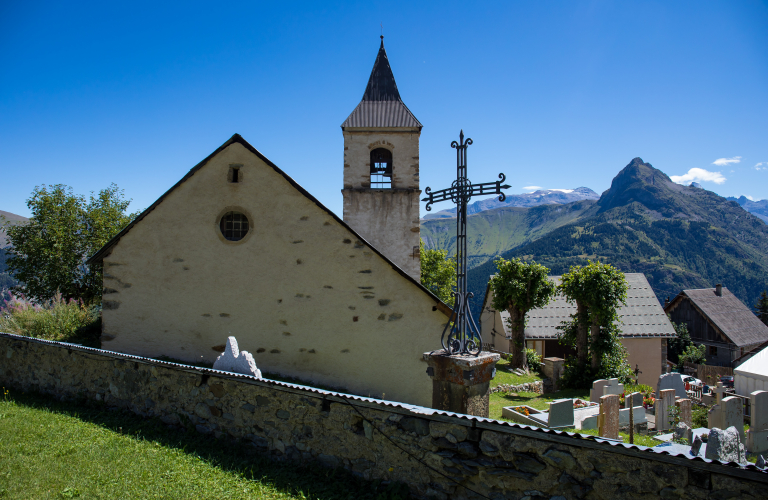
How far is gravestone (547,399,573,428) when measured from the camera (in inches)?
392

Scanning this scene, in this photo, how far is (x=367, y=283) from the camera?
8102mm

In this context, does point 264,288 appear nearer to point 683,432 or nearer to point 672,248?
point 683,432

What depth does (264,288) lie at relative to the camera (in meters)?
8.34

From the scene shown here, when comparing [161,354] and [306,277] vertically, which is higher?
[306,277]

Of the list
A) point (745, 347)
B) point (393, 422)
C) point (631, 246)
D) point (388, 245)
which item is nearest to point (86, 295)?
point (388, 245)

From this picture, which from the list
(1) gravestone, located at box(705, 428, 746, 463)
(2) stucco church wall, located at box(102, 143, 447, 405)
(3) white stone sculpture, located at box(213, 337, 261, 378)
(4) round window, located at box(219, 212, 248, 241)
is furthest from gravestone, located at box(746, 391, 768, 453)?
(4) round window, located at box(219, 212, 248, 241)

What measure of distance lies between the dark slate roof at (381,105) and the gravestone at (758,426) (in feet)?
39.1

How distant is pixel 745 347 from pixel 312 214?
155 feet

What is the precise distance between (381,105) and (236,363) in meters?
11.1

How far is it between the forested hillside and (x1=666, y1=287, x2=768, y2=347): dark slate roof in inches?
2124

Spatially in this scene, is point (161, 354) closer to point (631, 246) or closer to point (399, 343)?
point (399, 343)

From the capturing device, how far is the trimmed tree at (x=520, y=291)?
19859 mm

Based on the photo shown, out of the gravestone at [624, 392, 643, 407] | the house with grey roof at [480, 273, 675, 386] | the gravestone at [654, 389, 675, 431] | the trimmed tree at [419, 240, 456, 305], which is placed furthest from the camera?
the trimmed tree at [419, 240, 456, 305]

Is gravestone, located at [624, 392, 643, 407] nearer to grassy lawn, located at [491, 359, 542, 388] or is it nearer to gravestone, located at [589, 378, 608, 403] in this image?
gravestone, located at [589, 378, 608, 403]
